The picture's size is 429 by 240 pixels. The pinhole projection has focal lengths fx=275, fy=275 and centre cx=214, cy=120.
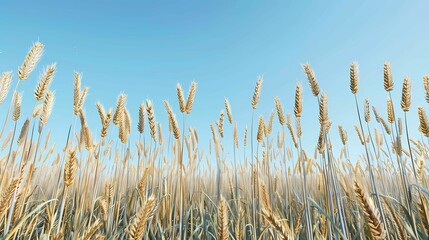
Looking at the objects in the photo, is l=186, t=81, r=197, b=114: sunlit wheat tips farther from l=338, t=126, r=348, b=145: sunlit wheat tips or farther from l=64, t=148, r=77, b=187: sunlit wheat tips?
l=338, t=126, r=348, b=145: sunlit wheat tips

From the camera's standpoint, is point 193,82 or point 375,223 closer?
point 375,223

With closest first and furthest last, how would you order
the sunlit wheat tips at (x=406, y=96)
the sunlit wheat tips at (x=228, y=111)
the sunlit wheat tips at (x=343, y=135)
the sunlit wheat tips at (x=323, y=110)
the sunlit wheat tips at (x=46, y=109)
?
the sunlit wheat tips at (x=323, y=110) → the sunlit wheat tips at (x=46, y=109) → the sunlit wheat tips at (x=406, y=96) → the sunlit wheat tips at (x=228, y=111) → the sunlit wheat tips at (x=343, y=135)

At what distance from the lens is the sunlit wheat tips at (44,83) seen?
5.49 feet

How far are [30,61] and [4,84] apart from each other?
0.27 metres

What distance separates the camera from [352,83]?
1762mm

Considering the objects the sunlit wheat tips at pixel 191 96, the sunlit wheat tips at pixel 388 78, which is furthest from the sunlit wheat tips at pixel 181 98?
the sunlit wheat tips at pixel 388 78

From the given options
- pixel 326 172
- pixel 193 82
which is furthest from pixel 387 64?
pixel 193 82

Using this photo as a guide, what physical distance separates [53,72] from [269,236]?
74.0 inches

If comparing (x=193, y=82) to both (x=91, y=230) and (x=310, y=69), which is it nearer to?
(x=310, y=69)

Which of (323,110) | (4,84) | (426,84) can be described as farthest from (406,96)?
(4,84)

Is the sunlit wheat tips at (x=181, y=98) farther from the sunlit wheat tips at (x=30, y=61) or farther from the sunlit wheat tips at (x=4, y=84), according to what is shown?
the sunlit wheat tips at (x=4, y=84)

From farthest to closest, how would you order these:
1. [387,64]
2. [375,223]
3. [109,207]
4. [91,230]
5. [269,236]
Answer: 1. [109,207]
2. [269,236]
3. [387,64]
4. [91,230]
5. [375,223]

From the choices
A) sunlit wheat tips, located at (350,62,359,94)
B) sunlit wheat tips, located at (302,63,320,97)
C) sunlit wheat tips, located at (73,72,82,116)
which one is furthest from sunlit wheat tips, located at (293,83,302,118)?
sunlit wheat tips, located at (73,72,82,116)

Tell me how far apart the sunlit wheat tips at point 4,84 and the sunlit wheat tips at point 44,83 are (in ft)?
0.84
